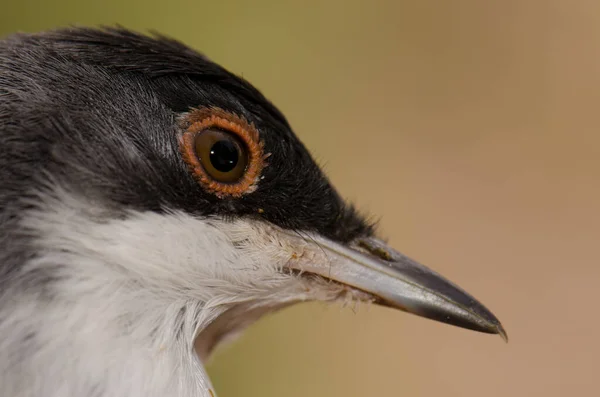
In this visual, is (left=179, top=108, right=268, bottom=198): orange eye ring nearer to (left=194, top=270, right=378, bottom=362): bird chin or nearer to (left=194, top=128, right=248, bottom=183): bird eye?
(left=194, top=128, right=248, bottom=183): bird eye

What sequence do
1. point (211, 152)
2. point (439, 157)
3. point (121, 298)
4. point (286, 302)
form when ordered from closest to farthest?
point (121, 298) < point (211, 152) < point (286, 302) < point (439, 157)

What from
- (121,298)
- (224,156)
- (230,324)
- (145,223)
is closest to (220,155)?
(224,156)

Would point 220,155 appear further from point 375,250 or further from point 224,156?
point 375,250

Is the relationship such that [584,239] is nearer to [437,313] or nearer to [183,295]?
[437,313]

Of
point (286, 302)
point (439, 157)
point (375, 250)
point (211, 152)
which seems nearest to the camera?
point (211, 152)

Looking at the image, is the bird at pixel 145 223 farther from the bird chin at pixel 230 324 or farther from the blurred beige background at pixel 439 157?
the blurred beige background at pixel 439 157

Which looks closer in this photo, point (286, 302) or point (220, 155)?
point (220, 155)

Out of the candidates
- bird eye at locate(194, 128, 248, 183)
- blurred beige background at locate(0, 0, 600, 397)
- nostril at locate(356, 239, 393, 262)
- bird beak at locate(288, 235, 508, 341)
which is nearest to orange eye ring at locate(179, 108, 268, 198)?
bird eye at locate(194, 128, 248, 183)
